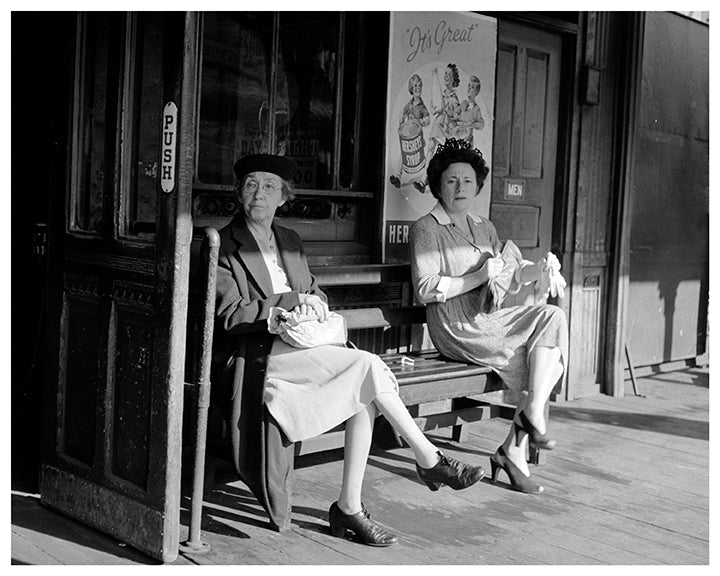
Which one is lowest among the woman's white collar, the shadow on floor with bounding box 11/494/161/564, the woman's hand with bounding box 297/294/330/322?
the shadow on floor with bounding box 11/494/161/564

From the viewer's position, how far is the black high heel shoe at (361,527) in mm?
3721

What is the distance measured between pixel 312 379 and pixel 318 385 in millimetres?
36

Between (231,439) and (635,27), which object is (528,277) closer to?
(231,439)

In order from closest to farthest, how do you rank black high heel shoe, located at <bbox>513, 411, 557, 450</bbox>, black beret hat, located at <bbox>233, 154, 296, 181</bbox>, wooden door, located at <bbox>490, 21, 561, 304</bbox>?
black beret hat, located at <bbox>233, 154, 296, 181</bbox> → black high heel shoe, located at <bbox>513, 411, 557, 450</bbox> → wooden door, located at <bbox>490, 21, 561, 304</bbox>

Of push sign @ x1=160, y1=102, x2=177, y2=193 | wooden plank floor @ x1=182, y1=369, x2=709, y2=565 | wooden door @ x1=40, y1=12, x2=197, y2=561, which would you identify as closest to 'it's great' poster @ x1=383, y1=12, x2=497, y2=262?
wooden plank floor @ x1=182, y1=369, x2=709, y2=565

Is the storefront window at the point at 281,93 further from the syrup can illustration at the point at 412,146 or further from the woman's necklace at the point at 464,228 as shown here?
the woman's necklace at the point at 464,228

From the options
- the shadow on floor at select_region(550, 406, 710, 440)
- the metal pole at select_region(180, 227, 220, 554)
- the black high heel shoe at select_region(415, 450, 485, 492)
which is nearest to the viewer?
the metal pole at select_region(180, 227, 220, 554)

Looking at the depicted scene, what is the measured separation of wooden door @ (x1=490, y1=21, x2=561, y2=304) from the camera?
19.9 ft

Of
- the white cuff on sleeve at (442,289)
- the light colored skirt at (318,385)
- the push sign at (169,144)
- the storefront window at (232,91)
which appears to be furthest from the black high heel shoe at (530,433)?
the push sign at (169,144)

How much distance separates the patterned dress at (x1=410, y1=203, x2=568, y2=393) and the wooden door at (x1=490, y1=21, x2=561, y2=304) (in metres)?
1.26

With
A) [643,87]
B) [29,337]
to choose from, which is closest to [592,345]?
[643,87]

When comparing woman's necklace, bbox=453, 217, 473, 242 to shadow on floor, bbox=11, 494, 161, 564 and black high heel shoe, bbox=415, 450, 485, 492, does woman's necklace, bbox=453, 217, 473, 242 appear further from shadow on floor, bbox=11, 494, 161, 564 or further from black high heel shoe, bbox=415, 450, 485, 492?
shadow on floor, bbox=11, 494, 161, 564
